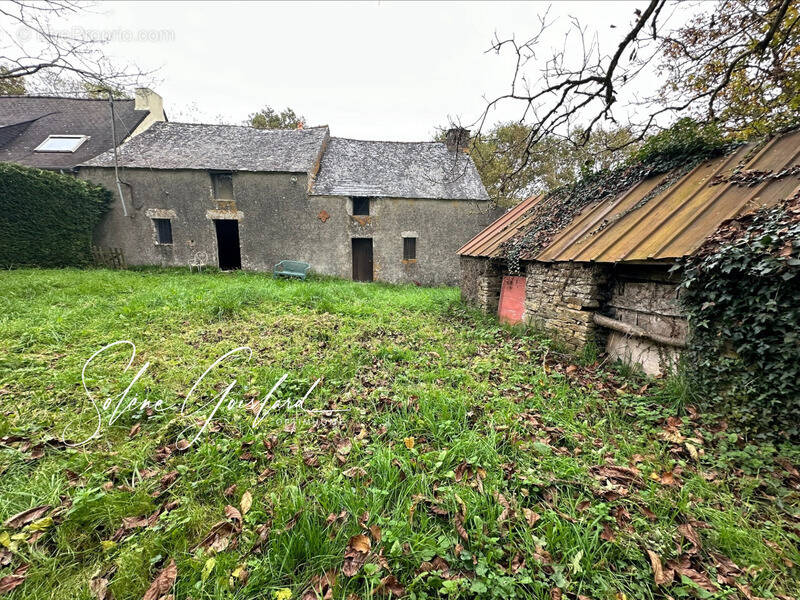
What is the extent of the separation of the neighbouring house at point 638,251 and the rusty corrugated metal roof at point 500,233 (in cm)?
73

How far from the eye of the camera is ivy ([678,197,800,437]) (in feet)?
8.38

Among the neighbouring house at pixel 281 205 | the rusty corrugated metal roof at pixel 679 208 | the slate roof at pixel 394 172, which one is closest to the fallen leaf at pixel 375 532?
the rusty corrugated metal roof at pixel 679 208

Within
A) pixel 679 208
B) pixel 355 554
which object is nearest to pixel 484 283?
pixel 679 208

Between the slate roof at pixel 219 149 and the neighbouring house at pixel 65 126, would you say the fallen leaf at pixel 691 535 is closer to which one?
the slate roof at pixel 219 149

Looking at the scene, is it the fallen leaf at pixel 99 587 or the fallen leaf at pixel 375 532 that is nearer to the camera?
the fallen leaf at pixel 99 587

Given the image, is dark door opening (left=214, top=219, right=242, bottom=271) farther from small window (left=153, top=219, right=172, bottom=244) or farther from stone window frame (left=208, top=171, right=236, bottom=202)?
small window (left=153, top=219, right=172, bottom=244)

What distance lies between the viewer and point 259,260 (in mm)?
14328

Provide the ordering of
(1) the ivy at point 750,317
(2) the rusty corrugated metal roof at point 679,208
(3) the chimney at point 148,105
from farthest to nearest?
(3) the chimney at point 148,105
(2) the rusty corrugated metal roof at point 679,208
(1) the ivy at point 750,317

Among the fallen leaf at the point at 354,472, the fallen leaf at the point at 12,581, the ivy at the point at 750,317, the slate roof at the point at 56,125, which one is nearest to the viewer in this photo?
the fallen leaf at the point at 12,581

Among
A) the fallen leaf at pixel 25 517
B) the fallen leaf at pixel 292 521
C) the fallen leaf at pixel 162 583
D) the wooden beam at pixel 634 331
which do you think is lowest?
the fallen leaf at pixel 162 583

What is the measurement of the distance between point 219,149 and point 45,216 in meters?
6.93

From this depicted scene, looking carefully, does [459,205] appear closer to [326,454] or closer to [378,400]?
[378,400]

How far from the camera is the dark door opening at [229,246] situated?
49.1 ft

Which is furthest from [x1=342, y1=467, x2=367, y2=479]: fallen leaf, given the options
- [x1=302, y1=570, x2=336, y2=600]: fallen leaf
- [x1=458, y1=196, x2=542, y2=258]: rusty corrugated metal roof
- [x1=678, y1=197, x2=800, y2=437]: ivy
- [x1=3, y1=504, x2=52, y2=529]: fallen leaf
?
[x1=458, y1=196, x2=542, y2=258]: rusty corrugated metal roof
